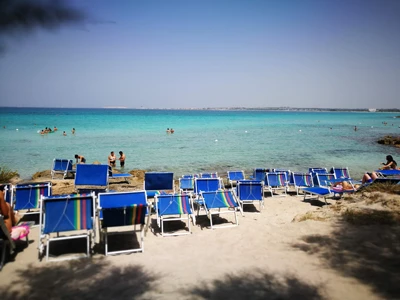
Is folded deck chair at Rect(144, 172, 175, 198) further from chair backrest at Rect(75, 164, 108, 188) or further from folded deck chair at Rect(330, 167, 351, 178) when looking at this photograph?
folded deck chair at Rect(330, 167, 351, 178)

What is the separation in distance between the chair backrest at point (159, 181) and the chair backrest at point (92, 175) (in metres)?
1.26

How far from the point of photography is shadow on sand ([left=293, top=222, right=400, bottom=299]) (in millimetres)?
3461

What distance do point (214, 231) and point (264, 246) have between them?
1354 mm

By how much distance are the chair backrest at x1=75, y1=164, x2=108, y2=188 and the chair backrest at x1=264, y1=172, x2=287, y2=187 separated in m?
5.46

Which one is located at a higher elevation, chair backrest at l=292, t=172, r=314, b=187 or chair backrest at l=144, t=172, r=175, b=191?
chair backrest at l=144, t=172, r=175, b=191

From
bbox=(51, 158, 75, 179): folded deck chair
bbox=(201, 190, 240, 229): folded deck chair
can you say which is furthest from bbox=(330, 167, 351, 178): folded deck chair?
bbox=(51, 158, 75, 179): folded deck chair

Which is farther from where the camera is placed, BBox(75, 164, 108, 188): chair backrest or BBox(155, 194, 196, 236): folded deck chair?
BBox(75, 164, 108, 188): chair backrest

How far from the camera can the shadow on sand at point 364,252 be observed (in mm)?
3461

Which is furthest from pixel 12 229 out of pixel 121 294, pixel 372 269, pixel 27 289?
pixel 372 269

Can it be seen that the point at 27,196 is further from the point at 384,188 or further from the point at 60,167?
the point at 384,188

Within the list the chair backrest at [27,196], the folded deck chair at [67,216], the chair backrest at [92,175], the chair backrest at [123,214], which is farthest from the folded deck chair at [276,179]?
the chair backrest at [27,196]

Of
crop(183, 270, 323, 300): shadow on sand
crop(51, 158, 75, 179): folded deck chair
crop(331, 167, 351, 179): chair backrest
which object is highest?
crop(331, 167, 351, 179): chair backrest

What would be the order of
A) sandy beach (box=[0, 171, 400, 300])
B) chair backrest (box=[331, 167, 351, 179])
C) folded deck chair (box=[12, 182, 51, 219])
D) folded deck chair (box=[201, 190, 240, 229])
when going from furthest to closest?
chair backrest (box=[331, 167, 351, 179])
folded deck chair (box=[201, 190, 240, 229])
folded deck chair (box=[12, 182, 51, 219])
sandy beach (box=[0, 171, 400, 300])

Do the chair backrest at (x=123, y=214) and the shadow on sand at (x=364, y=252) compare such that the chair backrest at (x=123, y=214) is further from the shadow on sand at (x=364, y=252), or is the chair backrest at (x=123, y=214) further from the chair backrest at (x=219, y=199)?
the shadow on sand at (x=364, y=252)
